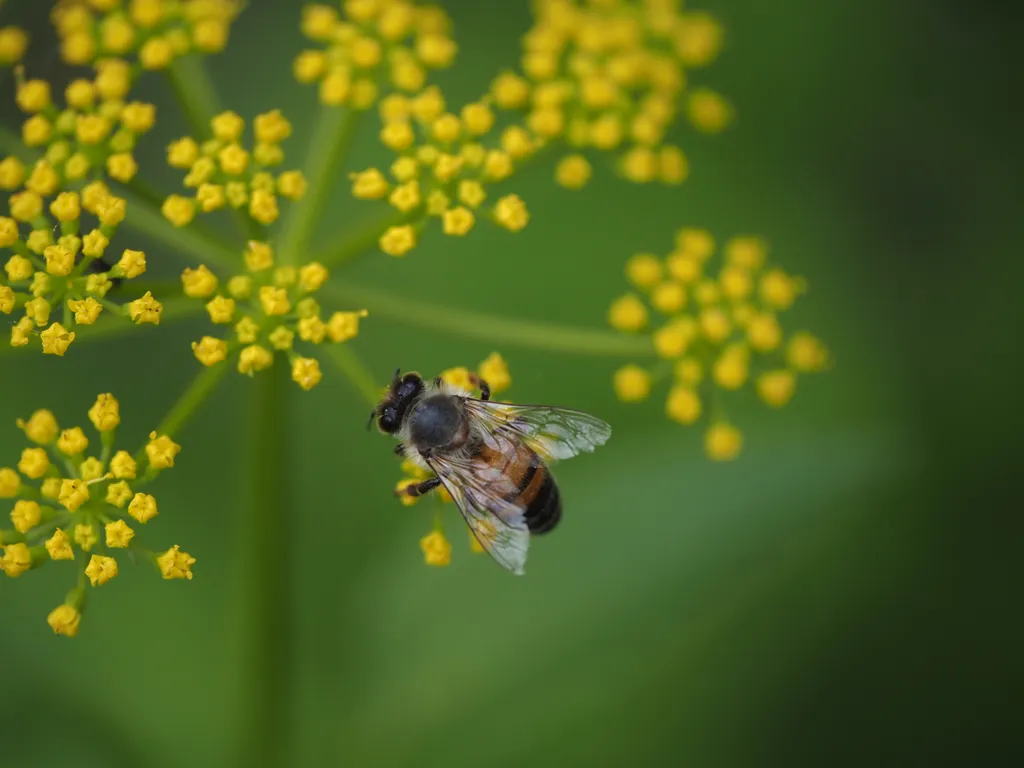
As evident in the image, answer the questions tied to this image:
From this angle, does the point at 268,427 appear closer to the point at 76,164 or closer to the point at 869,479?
the point at 76,164

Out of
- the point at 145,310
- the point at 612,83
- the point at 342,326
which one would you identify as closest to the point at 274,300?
the point at 342,326

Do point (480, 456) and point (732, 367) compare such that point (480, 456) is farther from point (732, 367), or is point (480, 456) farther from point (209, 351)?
point (209, 351)

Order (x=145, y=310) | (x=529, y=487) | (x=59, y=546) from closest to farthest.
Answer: (x=59, y=546) → (x=145, y=310) → (x=529, y=487)

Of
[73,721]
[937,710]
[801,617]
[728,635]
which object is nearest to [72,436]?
[73,721]

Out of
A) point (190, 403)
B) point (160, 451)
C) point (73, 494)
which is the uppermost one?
point (190, 403)

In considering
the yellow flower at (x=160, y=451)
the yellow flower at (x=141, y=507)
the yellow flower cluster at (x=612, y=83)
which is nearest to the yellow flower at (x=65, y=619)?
the yellow flower at (x=141, y=507)

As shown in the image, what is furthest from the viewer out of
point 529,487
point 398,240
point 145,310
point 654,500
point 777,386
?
point 654,500
